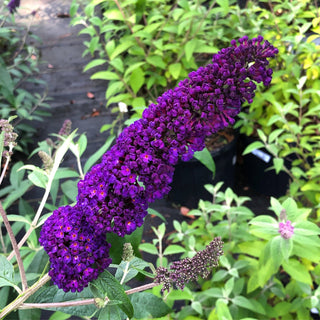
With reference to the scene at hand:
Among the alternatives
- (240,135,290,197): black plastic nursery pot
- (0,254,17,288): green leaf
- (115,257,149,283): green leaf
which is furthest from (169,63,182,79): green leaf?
(0,254,17,288): green leaf

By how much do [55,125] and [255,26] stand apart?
1874mm

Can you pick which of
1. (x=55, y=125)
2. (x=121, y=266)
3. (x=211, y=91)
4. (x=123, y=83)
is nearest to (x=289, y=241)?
(x=121, y=266)

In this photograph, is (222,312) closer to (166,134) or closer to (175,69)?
(166,134)

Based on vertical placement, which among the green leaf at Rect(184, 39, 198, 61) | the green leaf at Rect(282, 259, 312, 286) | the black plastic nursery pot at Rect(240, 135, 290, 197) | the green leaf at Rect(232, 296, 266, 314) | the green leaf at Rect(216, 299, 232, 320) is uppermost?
the green leaf at Rect(184, 39, 198, 61)

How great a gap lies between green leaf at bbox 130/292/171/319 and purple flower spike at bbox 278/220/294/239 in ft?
1.43

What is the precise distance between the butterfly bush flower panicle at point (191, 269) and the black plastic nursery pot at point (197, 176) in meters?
1.67

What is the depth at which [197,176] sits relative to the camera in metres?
2.40

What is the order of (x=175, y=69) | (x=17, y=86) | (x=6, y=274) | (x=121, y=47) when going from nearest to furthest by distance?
(x=6, y=274)
(x=121, y=47)
(x=175, y=69)
(x=17, y=86)

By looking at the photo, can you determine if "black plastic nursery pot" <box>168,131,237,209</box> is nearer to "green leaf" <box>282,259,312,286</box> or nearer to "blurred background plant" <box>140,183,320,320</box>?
"blurred background plant" <box>140,183,320,320</box>

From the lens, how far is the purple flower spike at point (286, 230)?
105cm

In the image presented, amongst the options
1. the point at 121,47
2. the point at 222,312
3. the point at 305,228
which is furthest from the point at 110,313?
the point at 121,47

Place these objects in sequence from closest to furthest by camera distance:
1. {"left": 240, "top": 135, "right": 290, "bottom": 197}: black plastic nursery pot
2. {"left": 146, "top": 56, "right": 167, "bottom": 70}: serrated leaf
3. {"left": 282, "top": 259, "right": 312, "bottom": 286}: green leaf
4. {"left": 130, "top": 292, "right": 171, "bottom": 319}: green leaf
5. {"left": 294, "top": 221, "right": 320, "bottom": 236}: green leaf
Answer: {"left": 130, "top": 292, "right": 171, "bottom": 319}: green leaf, {"left": 294, "top": 221, "right": 320, "bottom": 236}: green leaf, {"left": 282, "top": 259, "right": 312, "bottom": 286}: green leaf, {"left": 146, "top": 56, "right": 167, "bottom": 70}: serrated leaf, {"left": 240, "top": 135, "right": 290, "bottom": 197}: black plastic nursery pot

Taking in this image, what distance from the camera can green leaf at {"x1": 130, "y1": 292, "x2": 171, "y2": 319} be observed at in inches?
31.3

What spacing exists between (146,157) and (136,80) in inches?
63.3
